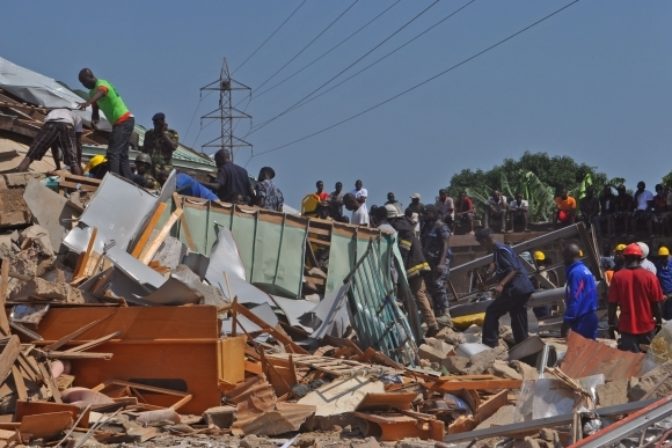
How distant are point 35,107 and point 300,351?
8927 millimetres

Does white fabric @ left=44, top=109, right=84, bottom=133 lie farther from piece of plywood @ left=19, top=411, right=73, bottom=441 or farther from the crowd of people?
piece of plywood @ left=19, top=411, right=73, bottom=441

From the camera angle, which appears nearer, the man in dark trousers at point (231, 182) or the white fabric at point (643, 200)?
the man in dark trousers at point (231, 182)

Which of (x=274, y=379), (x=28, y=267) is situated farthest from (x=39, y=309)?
(x=274, y=379)

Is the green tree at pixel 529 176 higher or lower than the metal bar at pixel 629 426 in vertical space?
higher

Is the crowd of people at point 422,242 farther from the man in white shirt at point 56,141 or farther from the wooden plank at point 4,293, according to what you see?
the wooden plank at point 4,293

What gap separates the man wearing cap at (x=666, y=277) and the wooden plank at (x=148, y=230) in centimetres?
638

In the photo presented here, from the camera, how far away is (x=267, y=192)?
1683 cm

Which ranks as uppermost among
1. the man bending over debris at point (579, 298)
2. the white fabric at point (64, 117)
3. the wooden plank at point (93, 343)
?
the white fabric at point (64, 117)

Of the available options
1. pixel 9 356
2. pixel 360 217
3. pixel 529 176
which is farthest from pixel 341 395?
pixel 529 176

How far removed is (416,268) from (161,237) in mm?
3843

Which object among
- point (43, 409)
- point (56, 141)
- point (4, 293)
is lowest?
point (43, 409)

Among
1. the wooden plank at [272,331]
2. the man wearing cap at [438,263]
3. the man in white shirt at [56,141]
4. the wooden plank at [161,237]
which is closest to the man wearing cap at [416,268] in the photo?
the man wearing cap at [438,263]

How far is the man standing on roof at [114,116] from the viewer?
46.9 feet

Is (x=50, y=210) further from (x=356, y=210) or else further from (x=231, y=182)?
(x=356, y=210)
